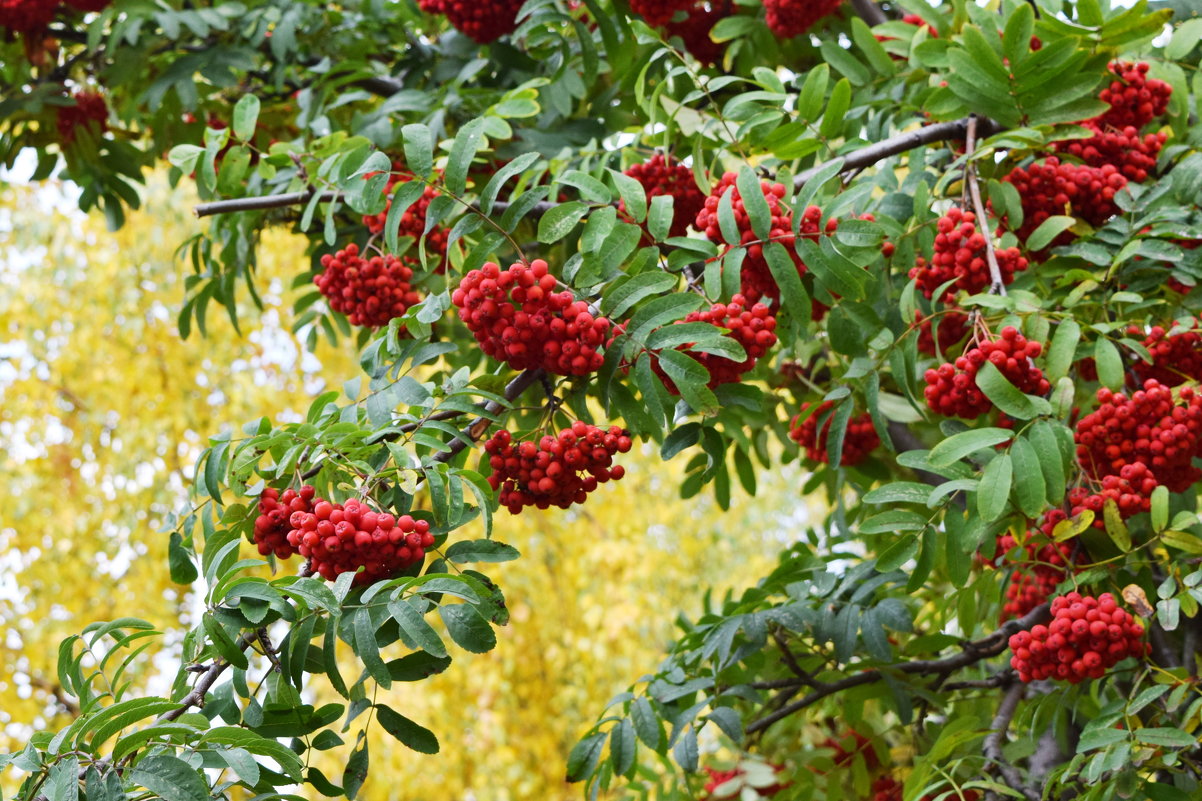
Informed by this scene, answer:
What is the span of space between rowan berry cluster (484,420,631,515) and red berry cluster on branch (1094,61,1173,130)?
1.02 metres

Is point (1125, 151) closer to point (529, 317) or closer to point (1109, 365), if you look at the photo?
point (1109, 365)

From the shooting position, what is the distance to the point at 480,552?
1.33 m

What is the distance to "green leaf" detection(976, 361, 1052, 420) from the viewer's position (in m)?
1.34

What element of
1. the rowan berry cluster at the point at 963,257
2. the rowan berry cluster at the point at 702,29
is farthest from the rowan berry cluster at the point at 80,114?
the rowan berry cluster at the point at 963,257

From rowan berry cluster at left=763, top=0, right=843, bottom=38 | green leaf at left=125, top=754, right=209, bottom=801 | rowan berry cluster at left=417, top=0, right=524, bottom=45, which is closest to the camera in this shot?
green leaf at left=125, top=754, right=209, bottom=801

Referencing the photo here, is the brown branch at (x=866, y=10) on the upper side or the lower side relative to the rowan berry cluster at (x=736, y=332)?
upper

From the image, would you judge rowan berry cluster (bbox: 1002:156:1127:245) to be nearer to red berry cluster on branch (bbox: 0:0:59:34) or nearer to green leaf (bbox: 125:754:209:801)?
green leaf (bbox: 125:754:209:801)

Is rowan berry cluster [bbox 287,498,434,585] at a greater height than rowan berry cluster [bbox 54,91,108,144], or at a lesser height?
lesser

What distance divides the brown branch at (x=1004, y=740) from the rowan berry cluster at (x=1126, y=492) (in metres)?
0.45

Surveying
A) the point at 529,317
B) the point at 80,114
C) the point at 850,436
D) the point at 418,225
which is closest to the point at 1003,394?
the point at 529,317

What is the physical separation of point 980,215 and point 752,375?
69cm

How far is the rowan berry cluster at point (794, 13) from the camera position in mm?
2035

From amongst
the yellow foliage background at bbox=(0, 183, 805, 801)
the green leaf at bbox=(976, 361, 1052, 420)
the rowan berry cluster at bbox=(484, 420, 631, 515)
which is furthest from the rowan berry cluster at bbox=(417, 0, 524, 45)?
the yellow foliage background at bbox=(0, 183, 805, 801)

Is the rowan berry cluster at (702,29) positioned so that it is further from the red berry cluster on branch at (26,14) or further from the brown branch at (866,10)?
the red berry cluster on branch at (26,14)
